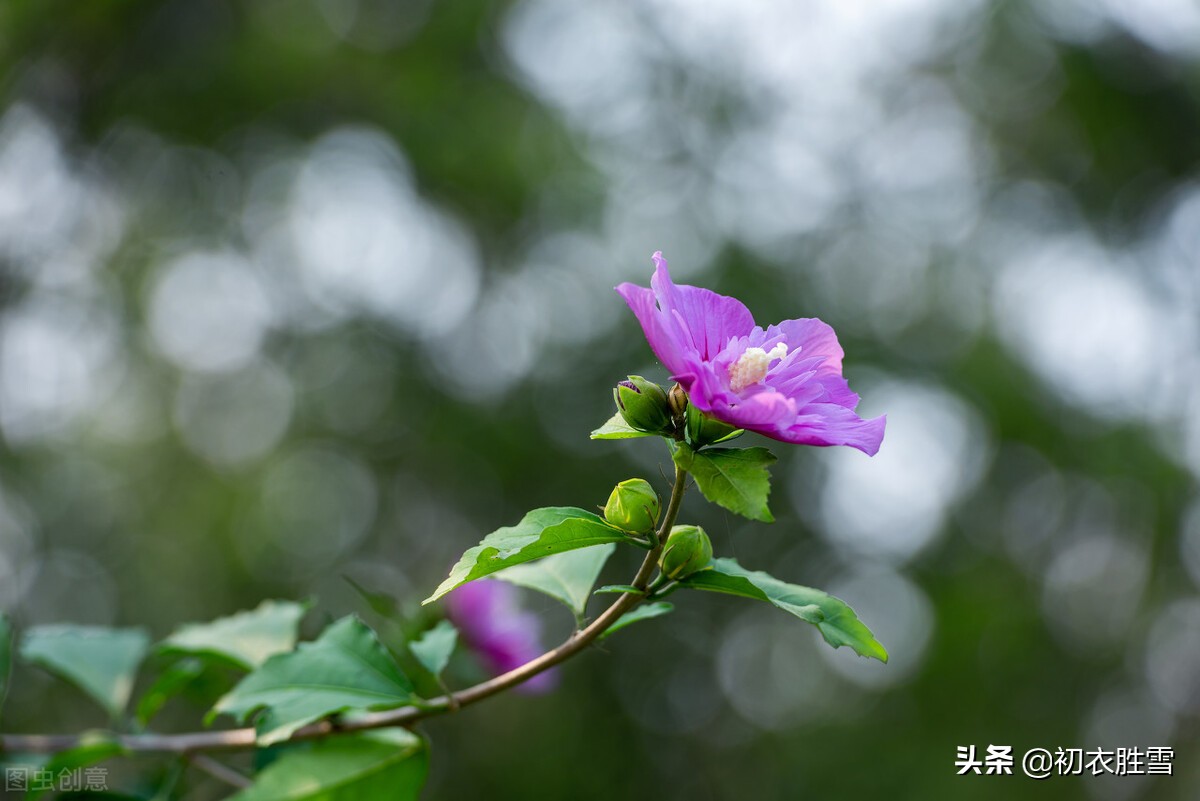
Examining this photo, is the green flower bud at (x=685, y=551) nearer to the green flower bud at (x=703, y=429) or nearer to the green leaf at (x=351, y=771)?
the green flower bud at (x=703, y=429)

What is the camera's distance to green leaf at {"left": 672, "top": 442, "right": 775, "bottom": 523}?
0.79 metres

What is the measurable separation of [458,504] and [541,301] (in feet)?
6.83

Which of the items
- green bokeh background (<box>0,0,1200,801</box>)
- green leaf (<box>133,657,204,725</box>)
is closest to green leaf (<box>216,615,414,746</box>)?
green leaf (<box>133,657,204,725</box>)

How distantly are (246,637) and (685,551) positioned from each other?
2.47ft

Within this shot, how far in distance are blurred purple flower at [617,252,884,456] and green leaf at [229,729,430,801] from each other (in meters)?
0.53

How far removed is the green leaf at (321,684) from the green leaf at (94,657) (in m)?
0.49

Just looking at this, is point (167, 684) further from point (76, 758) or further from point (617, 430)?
point (617, 430)

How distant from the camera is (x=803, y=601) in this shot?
34.6 inches

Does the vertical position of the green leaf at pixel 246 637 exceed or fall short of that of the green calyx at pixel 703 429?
it falls short

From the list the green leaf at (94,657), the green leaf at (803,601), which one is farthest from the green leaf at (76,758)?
the green leaf at (803,601)

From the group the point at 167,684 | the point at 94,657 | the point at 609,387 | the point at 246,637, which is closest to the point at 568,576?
the point at 246,637

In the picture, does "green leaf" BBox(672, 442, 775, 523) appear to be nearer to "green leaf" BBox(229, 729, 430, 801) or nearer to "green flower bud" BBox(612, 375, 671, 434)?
"green flower bud" BBox(612, 375, 671, 434)

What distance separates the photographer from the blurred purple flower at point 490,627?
1.74 meters

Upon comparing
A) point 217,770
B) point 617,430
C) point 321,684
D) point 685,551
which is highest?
point 617,430
